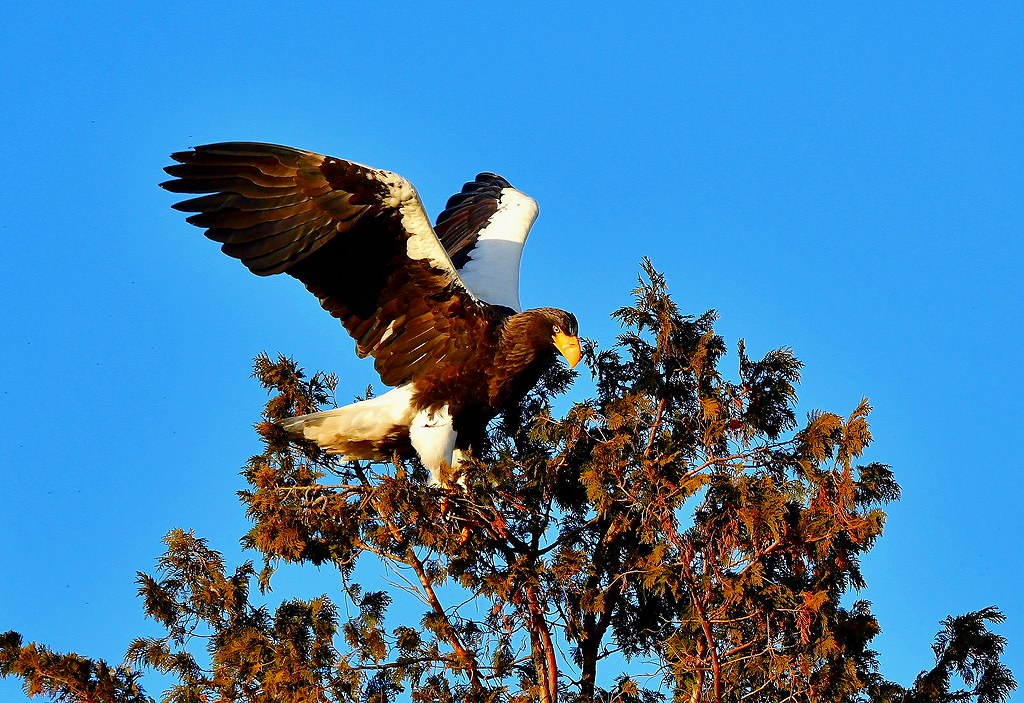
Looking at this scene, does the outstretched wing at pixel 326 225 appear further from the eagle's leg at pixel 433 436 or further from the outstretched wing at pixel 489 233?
the outstretched wing at pixel 489 233

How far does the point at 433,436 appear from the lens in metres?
6.03

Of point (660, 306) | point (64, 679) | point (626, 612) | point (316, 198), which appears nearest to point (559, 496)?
point (626, 612)

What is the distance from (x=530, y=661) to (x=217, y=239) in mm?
2478

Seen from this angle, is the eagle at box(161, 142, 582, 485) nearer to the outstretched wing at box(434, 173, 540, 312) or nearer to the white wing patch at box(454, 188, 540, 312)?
the white wing patch at box(454, 188, 540, 312)

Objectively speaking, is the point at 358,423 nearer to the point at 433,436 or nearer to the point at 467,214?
the point at 433,436

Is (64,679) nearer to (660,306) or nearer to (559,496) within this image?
(559,496)

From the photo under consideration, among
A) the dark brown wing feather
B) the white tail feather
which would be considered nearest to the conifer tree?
the white tail feather

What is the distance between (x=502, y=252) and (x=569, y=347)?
6.43ft

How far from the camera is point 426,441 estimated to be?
19.8 ft

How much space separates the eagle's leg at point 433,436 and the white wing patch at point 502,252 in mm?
989

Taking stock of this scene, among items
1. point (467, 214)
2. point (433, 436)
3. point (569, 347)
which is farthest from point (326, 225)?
point (467, 214)

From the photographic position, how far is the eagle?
18.4ft

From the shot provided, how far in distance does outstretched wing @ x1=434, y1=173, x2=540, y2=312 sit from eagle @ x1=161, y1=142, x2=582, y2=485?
70 cm

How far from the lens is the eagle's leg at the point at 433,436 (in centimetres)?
601
